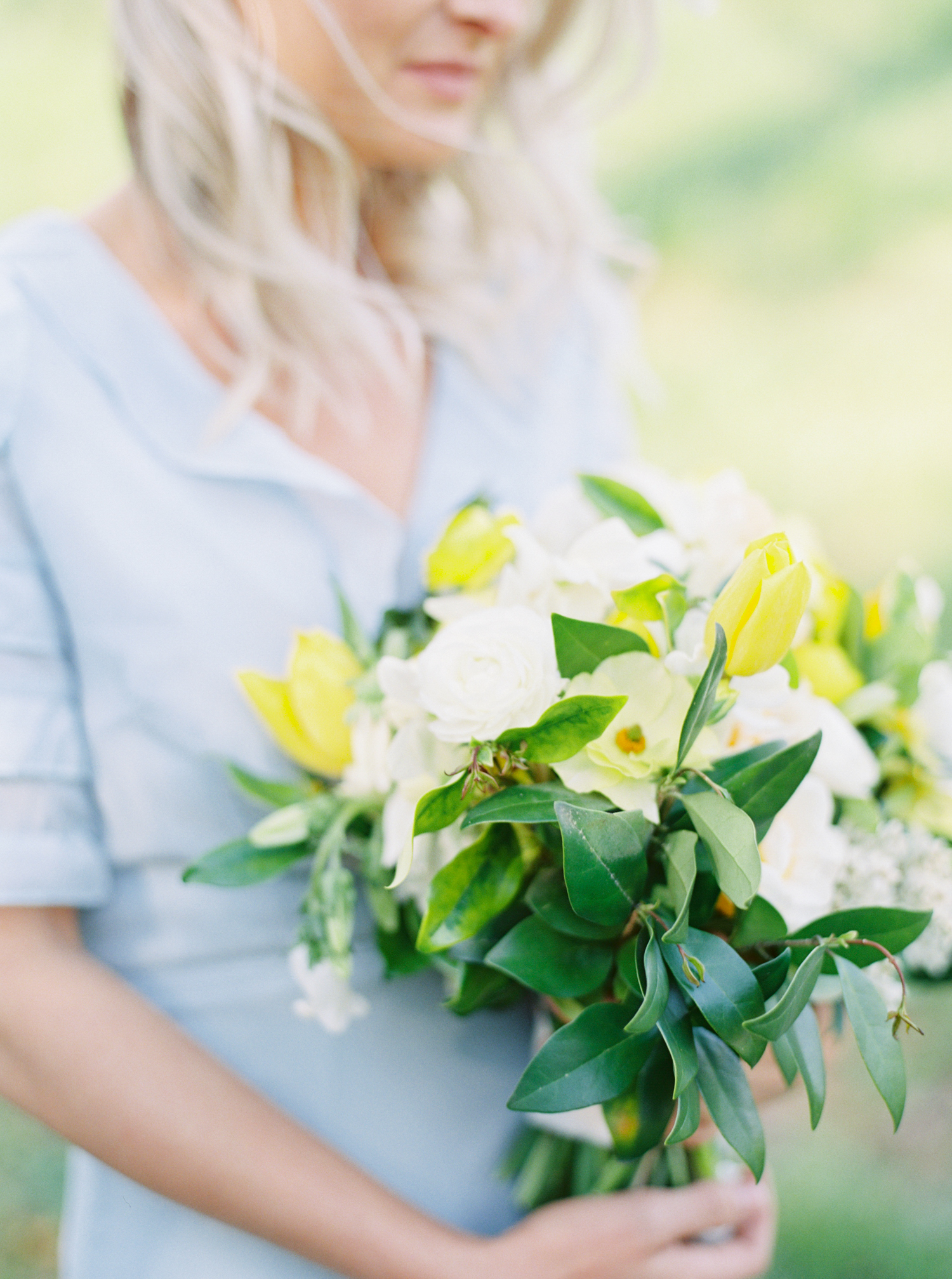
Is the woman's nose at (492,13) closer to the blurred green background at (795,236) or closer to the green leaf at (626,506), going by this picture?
the green leaf at (626,506)

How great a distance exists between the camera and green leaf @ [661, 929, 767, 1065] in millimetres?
630

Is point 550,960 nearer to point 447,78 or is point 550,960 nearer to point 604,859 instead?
point 604,859

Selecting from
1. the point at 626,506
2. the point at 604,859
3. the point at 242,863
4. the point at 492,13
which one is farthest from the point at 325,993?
the point at 492,13

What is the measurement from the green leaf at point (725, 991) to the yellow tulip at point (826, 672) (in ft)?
0.95

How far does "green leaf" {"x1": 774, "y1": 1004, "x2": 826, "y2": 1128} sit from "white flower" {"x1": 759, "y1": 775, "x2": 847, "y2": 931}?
61mm

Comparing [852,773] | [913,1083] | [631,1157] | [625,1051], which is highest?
[852,773]

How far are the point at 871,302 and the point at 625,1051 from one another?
11.7 feet

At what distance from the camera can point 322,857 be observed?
2.72 feet

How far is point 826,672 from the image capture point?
87cm

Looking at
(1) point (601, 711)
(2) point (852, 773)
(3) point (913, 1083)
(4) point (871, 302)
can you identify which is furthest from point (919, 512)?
(1) point (601, 711)

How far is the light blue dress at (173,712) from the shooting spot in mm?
913

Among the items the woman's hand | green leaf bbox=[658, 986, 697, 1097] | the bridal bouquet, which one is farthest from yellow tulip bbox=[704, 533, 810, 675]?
the woman's hand

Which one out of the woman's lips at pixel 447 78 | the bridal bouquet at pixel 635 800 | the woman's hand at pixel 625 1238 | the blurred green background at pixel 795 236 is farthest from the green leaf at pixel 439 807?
the blurred green background at pixel 795 236

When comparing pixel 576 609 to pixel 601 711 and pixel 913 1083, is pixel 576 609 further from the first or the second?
pixel 913 1083
